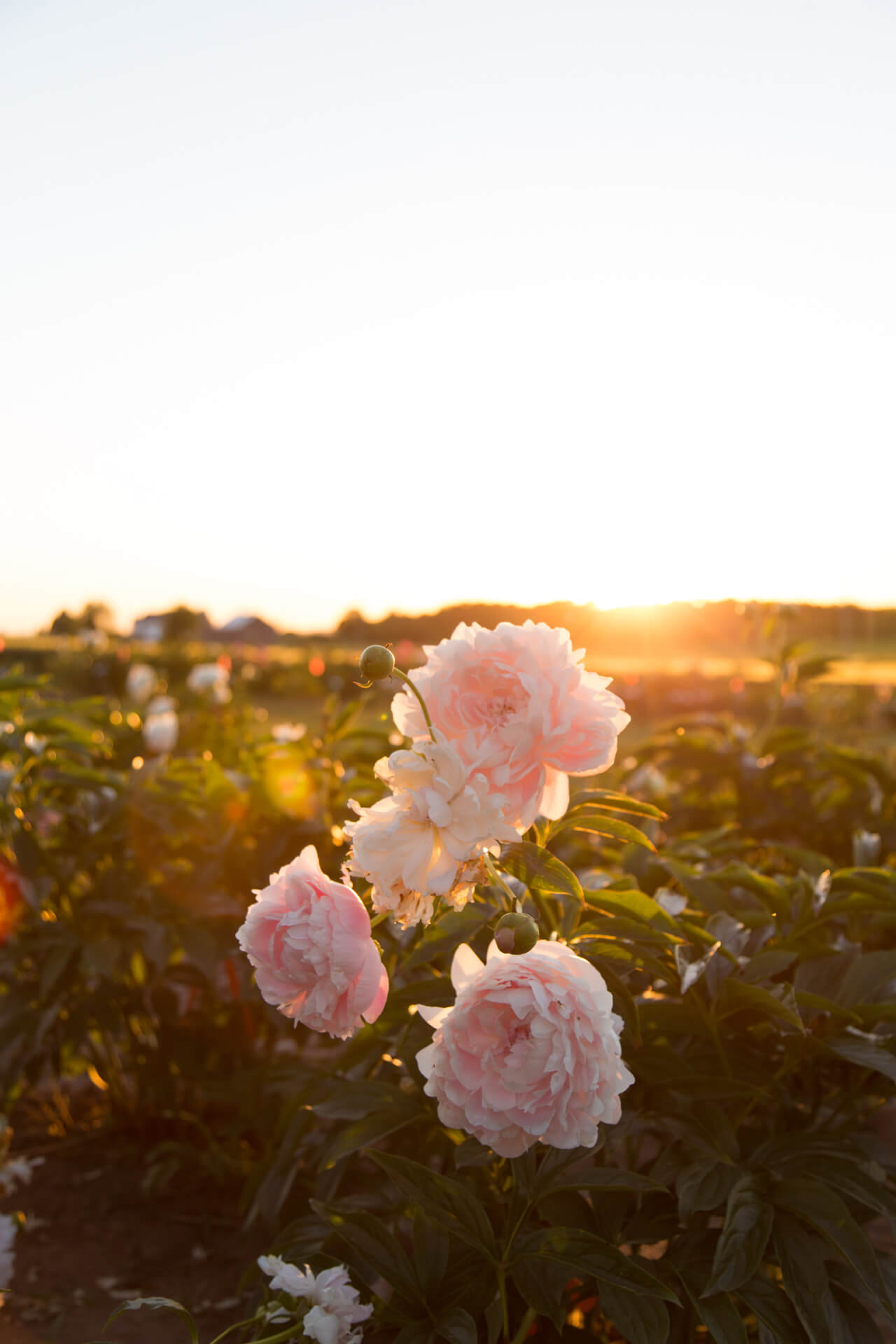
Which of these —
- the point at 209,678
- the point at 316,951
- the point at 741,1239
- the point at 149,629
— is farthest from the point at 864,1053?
the point at 149,629

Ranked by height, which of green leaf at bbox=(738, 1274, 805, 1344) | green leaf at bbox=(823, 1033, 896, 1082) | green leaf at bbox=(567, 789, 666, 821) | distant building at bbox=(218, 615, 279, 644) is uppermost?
green leaf at bbox=(567, 789, 666, 821)

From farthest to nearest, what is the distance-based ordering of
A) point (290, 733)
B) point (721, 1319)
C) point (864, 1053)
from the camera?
point (290, 733)
point (864, 1053)
point (721, 1319)

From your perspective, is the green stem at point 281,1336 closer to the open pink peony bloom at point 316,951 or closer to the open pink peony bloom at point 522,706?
the open pink peony bloom at point 316,951

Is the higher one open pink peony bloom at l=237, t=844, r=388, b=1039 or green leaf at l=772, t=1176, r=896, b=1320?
open pink peony bloom at l=237, t=844, r=388, b=1039

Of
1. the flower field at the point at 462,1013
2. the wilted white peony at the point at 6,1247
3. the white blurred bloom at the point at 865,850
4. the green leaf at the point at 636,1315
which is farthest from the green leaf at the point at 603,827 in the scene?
the wilted white peony at the point at 6,1247

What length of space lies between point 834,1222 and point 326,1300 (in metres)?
0.57

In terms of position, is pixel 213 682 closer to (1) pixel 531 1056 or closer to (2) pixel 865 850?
(2) pixel 865 850

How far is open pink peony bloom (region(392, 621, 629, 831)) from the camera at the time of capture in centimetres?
96

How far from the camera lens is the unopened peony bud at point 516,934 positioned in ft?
2.93

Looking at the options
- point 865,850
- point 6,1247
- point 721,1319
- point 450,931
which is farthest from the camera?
point 865,850

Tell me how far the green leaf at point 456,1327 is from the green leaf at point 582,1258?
8 cm

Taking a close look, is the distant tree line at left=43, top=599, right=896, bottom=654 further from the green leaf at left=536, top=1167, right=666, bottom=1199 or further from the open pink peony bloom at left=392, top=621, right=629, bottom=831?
the green leaf at left=536, top=1167, right=666, bottom=1199

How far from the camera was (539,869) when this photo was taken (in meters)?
1.04

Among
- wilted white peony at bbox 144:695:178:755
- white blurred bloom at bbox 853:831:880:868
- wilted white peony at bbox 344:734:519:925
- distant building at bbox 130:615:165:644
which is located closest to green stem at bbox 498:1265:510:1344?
wilted white peony at bbox 344:734:519:925
